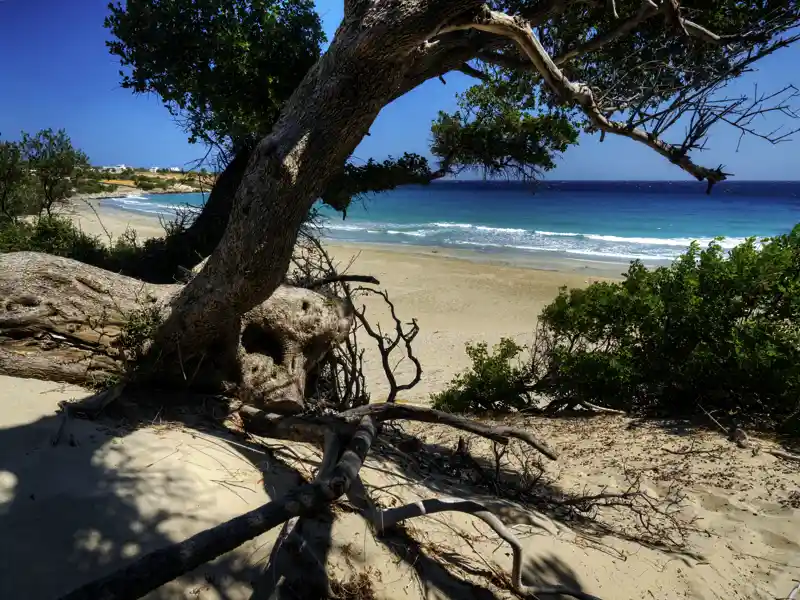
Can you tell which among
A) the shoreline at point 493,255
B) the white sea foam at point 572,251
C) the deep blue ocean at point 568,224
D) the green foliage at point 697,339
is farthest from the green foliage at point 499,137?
the white sea foam at point 572,251

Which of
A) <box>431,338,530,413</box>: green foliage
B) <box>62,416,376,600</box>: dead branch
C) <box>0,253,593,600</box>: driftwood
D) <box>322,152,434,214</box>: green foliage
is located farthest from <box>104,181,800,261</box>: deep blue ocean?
<box>62,416,376,600</box>: dead branch

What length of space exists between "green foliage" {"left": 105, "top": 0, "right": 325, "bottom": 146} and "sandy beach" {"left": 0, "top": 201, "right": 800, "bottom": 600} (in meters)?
4.30

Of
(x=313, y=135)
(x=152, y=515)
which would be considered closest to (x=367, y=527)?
(x=152, y=515)

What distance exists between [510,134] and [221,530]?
6.01 meters

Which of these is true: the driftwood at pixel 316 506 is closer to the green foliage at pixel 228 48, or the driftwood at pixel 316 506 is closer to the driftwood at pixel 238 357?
the driftwood at pixel 238 357

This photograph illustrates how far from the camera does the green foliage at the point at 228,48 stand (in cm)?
623

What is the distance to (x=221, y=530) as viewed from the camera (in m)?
1.93

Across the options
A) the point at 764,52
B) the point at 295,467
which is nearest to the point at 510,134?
the point at 764,52

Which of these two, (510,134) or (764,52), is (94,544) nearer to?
(764,52)

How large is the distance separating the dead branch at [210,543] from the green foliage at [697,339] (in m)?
4.66

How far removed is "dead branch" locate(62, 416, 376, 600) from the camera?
1628 mm

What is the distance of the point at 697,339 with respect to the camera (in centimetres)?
579

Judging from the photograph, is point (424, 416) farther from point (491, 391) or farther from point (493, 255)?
point (493, 255)

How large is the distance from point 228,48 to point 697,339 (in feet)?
20.6
